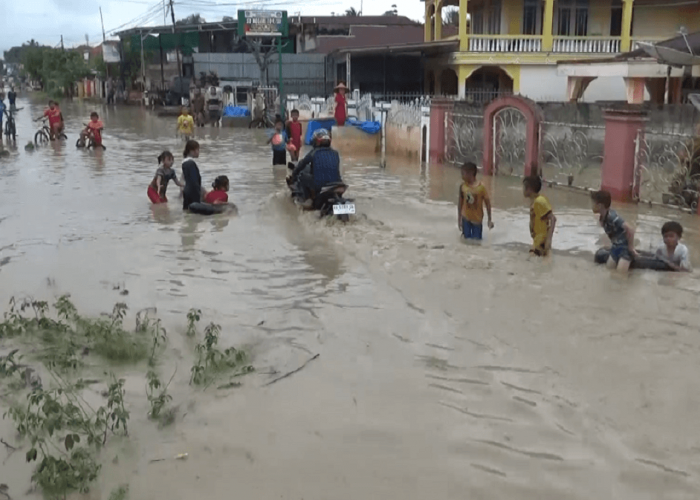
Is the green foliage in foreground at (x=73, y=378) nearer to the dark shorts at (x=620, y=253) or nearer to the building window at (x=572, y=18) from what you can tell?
the dark shorts at (x=620, y=253)

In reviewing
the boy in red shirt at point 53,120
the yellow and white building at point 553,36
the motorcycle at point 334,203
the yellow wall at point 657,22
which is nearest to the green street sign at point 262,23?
the yellow and white building at point 553,36

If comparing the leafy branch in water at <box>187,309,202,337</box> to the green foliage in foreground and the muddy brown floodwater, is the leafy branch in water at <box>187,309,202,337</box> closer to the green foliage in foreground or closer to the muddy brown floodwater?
the green foliage in foreground

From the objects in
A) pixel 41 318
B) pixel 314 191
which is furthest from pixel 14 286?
pixel 314 191

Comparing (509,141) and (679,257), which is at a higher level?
(509,141)

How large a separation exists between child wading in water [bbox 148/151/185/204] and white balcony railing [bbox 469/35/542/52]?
1904cm

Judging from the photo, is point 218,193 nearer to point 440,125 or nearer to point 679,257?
point 679,257

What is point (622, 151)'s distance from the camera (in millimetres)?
13125

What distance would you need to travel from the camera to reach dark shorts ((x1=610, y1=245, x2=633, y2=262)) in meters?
8.20

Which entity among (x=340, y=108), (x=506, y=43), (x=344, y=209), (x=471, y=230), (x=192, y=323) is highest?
(x=506, y=43)

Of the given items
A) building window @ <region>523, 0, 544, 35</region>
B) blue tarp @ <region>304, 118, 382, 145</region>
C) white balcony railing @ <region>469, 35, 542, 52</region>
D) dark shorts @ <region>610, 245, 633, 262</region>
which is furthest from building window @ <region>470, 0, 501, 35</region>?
dark shorts @ <region>610, 245, 633, 262</region>

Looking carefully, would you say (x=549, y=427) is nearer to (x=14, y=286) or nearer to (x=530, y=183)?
(x=530, y=183)

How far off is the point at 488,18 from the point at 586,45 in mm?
4129

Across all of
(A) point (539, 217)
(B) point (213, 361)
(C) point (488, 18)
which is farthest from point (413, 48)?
(B) point (213, 361)

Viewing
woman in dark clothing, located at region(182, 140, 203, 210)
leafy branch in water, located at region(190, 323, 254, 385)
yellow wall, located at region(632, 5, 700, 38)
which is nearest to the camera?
leafy branch in water, located at region(190, 323, 254, 385)
